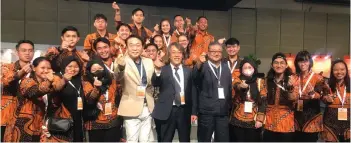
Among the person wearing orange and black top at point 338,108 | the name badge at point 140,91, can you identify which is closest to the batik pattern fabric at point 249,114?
the person wearing orange and black top at point 338,108

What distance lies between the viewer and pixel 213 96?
3.69 m

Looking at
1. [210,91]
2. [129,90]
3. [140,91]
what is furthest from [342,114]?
[129,90]

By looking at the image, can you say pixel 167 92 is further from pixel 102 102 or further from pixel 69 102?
pixel 69 102

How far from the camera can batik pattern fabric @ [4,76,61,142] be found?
2.98m

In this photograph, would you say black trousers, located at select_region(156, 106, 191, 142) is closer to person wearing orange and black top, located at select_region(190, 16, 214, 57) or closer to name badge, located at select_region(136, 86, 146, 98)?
name badge, located at select_region(136, 86, 146, 98)

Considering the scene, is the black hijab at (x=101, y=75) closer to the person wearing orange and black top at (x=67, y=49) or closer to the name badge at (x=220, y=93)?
the person wearing orange and black top at (x=67, y=49)

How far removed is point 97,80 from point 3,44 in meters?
4.76

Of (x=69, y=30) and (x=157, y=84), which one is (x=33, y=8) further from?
(x=157, y=84)

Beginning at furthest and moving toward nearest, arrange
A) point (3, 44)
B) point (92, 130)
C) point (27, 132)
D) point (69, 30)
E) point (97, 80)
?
point (3, 44)
point (69, 30)
point (92, 130)
point (97, 80)
point (27, 132)

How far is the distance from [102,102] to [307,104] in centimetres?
227

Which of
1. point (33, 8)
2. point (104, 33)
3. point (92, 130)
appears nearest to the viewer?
point (92, 130)

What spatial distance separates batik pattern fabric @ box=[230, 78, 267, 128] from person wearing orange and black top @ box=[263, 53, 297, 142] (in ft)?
0.29

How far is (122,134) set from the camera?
3.84m

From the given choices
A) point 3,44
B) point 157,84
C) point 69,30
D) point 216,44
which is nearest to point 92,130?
point 157,84
